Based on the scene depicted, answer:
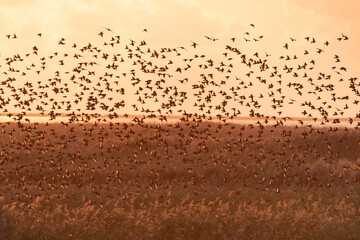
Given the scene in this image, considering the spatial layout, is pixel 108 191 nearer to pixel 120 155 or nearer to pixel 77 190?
pixel 77 190

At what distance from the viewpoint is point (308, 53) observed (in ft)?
64.3

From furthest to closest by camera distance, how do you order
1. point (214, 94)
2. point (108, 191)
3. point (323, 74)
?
point (108, 191)
point (214, 94)
point (323, 74)

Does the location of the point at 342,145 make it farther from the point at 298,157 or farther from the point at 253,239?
the point at 253,239

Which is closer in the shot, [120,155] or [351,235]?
[351,235]

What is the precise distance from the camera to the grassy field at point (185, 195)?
1852 cm

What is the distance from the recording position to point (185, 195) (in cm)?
2577

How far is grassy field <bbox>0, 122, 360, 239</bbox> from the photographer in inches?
729

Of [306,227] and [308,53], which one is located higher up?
[308,53]

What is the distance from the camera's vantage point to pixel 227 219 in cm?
1923

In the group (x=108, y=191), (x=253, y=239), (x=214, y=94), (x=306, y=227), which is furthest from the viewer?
(x=108, y=191)

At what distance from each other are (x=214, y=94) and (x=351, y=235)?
7940mm

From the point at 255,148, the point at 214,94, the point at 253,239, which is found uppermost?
the point at 214,94

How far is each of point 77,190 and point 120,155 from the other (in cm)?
1449

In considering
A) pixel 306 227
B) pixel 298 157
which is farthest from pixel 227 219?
pixel 298 157
